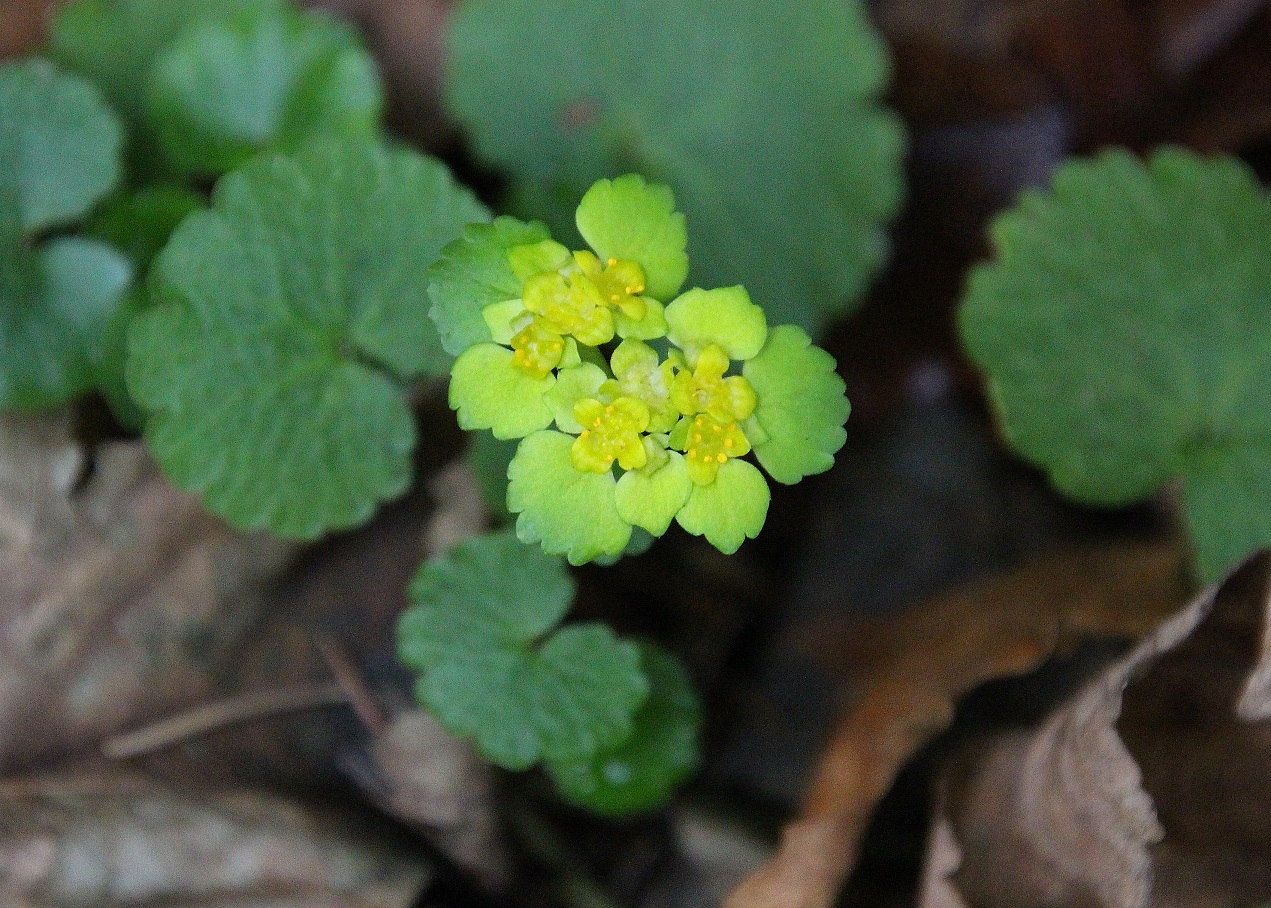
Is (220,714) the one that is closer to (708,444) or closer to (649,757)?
(649,757)

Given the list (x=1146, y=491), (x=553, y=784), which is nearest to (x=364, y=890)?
(x=553, y=784)

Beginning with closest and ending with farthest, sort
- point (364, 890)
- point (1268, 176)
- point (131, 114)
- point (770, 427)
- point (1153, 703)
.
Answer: point (770, 427) < point (1153, 703) < point (364, 890) < point (131, 114) < point (1268, 176)

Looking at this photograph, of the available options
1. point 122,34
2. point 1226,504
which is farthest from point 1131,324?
point 122,34

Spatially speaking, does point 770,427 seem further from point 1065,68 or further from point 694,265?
point 1065,68

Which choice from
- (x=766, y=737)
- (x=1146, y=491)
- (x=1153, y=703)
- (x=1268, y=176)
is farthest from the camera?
(x=1268, y=176)

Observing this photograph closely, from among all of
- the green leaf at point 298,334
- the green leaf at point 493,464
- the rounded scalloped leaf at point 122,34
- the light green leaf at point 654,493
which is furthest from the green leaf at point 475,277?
the rounded scalloped leaf at point 122,34

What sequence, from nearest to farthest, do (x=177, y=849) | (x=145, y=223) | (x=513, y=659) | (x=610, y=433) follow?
(x=610, y=433) → (x=513, y=659) → (x=177, y=849) → (x=145, y=223)
